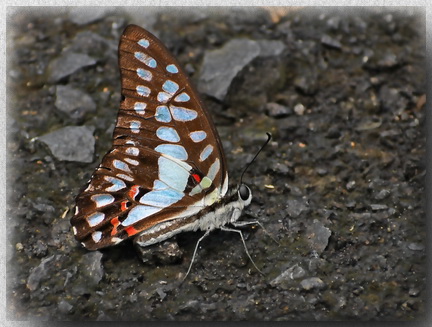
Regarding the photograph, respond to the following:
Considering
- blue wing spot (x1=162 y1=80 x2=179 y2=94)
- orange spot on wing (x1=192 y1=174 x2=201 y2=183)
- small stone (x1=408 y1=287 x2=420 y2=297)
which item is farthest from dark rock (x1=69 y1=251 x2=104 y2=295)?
small stone (x1=408 y1=287 x2=420 y2=297)

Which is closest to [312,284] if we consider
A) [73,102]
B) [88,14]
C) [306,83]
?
[306,83]

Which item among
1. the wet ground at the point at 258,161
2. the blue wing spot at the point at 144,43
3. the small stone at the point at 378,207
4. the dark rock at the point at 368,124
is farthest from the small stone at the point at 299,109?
the blue wing spot at the point at 144,43

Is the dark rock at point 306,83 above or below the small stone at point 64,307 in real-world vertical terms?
above

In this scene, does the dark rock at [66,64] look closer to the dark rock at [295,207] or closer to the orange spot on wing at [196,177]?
the orange spot on wing at [196,177]

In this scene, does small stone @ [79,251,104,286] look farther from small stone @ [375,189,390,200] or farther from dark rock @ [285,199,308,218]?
small stone @ [375,189,390,200]

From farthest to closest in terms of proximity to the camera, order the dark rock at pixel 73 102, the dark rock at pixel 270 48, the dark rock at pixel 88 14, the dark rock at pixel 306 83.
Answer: the dark rock at pixel 88 14, the dark rock at pixel 270 48, the dark rock at pixel 306 83, the dark rock at pixel 73 102

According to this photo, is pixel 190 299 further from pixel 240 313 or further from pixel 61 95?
pixel 61 95
